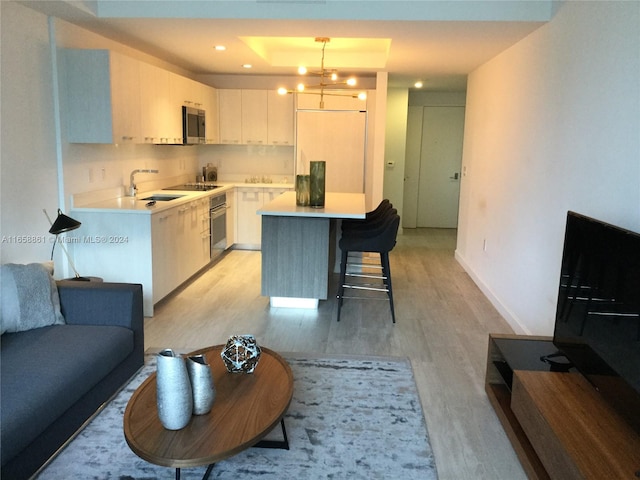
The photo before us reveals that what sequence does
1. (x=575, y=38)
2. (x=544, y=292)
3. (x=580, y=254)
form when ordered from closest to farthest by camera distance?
(x=580, y=254)
(x=575, y=38)
(x=544, y=292)

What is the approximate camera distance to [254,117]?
692 centimetres

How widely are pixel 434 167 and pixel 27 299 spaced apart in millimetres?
7480

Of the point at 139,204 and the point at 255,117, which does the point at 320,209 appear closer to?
the point at 139,204

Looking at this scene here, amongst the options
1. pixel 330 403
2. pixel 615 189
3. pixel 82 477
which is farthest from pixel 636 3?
pixel 82 477

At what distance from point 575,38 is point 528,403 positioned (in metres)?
2.29

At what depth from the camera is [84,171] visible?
14.1 feet

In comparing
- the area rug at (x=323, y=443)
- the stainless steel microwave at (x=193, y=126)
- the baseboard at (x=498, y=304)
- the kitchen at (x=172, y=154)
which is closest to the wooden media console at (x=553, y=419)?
the area rug at (x=323, y=443)

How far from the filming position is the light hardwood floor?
2572 millimetres

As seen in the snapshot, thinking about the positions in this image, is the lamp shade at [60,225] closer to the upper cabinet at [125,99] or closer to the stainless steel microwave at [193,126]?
the upper cabinet at [125,99]

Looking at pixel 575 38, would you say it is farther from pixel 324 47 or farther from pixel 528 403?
pixel 324 47

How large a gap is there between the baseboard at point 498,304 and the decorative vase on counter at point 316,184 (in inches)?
72.9

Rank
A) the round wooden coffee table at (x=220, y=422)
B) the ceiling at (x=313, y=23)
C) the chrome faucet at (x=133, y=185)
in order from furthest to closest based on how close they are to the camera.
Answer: the chrome faucet at (x=133, y=185) → the ceiling at (x=313, y=23) → the round wooden coffee table at (x=220, y=422)

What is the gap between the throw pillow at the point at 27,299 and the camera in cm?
268

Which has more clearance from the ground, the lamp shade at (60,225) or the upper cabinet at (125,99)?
the upper cabinet at (125,99)
